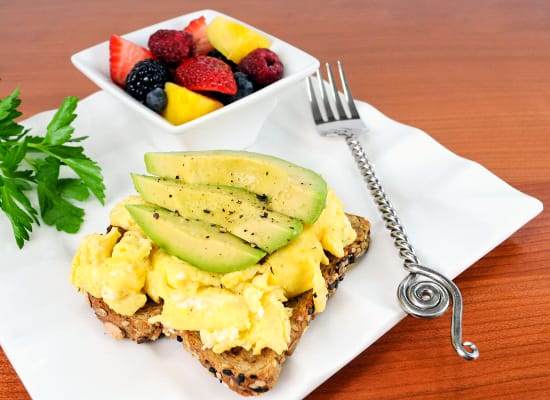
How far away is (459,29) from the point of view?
3477 mm

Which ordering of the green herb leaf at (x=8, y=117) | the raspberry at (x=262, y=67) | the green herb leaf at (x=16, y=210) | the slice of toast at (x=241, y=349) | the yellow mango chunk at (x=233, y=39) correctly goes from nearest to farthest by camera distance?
the slice of toast at (x=241, y=349) < the green herb leaf at (x=16, y=210) < the green herb leaf at (x=8, y=117) < the raspberry at (x=262, y=67) < the yellow mango chunk at (x=233, y=39)

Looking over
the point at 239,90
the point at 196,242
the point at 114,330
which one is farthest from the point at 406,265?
the point at 239,90

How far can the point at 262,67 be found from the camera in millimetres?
2131

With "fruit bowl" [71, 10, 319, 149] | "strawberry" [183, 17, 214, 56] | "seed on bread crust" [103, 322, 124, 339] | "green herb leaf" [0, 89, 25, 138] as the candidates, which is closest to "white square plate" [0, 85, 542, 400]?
"seed on bread crust" [103, 322, 124, 339]

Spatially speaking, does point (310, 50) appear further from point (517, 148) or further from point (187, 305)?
point (187, 305)

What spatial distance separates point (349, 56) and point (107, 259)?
2137 mm

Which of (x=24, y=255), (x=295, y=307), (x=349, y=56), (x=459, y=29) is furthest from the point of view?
(x=459, y=29)

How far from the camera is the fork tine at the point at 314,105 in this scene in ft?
7.54

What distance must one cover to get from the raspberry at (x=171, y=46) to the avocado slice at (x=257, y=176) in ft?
2.13

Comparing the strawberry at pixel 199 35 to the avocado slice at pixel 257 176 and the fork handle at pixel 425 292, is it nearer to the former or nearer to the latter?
the avocado slice at pixel 257 176

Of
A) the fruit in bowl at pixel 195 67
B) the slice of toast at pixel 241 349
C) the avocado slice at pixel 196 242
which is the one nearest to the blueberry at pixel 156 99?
the fruit in bowl at pixel 195 67

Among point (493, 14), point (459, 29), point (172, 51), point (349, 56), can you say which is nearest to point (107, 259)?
point (172, 51)

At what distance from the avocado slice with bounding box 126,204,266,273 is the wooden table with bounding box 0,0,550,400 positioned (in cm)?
40

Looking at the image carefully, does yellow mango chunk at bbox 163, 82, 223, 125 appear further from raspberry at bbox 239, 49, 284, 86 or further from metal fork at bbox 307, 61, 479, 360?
metal fork at bbox 307, 61, 479, 360
